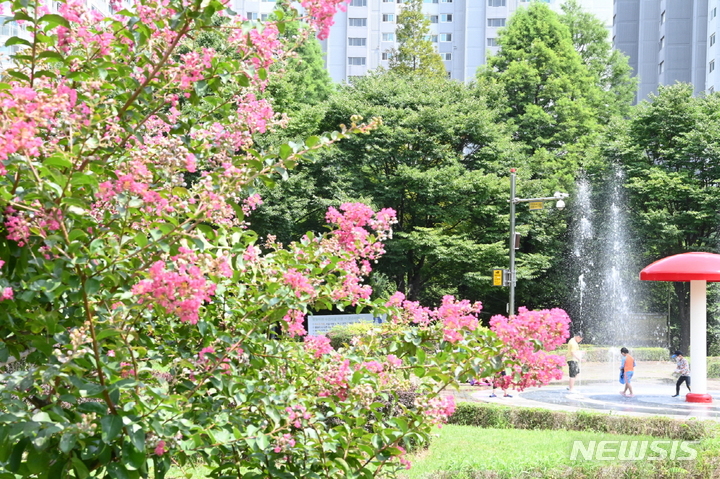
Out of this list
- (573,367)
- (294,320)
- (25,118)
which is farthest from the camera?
(573,367)

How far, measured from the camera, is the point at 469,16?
3017 inches

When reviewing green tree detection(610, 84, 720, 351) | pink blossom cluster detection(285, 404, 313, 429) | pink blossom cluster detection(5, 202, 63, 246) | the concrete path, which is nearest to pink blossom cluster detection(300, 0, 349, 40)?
pink blossom cluster detection(5, 202, 63, 246)

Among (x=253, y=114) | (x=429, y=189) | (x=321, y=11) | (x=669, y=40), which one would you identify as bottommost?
(x=253, y=114)

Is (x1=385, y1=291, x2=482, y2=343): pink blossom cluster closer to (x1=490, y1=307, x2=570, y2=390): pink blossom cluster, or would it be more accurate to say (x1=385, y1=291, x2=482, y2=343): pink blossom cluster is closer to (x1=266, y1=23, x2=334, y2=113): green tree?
(x1=490, y1=307, x2=570, y2=390): pink blossom cluster

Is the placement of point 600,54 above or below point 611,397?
above

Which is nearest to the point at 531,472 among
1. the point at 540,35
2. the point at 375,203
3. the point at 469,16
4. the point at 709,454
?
the point at 709,454

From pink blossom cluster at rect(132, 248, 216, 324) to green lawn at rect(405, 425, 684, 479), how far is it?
6.00 meters

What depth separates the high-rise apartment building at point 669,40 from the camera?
57.6 metres

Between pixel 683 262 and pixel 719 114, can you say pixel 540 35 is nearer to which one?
pixel 719 114

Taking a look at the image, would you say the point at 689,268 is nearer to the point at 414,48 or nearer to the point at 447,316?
the point at 447,316

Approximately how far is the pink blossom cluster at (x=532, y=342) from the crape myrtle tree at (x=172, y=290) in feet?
0.04

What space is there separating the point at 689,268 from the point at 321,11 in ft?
51.2

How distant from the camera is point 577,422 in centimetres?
1320

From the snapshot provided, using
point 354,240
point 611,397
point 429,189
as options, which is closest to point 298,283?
point 354,240
